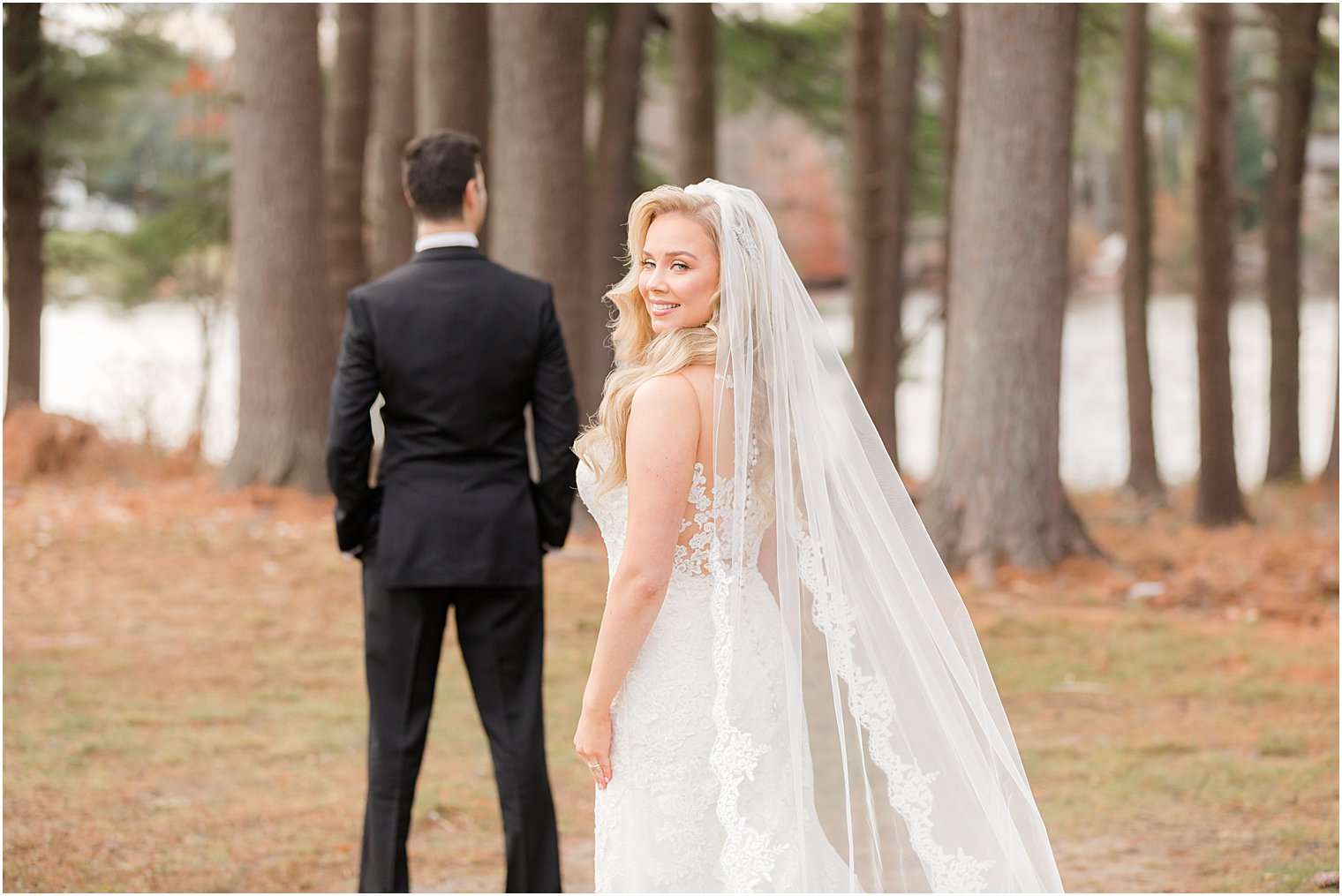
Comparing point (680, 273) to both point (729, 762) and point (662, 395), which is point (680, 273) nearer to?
point (662, 395)

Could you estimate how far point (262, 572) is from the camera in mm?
9898

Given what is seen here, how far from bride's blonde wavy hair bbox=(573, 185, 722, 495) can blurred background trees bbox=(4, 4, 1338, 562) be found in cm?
709

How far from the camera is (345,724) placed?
22.6 feet

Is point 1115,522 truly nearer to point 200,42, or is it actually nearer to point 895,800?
point 895,800

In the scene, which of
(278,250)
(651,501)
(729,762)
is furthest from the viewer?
(278,250)

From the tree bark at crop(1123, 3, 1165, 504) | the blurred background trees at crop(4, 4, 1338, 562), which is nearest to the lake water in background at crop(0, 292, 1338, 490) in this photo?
the blurred background trees at crop(4, 4, 1338, 562)

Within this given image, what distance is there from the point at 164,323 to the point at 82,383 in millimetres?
16717

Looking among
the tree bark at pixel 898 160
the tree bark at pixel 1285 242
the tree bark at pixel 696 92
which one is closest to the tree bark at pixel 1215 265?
the tree bark at pixel 1285 242

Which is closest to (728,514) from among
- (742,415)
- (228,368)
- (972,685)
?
(742,415)

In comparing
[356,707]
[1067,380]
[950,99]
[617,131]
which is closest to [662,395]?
[356,707]

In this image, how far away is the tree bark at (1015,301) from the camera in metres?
9.98

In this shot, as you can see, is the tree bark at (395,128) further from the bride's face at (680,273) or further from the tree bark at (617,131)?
the bride's face at (680,273)

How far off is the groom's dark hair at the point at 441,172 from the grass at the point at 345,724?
2378mm

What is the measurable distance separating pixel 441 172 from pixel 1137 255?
1372cm
